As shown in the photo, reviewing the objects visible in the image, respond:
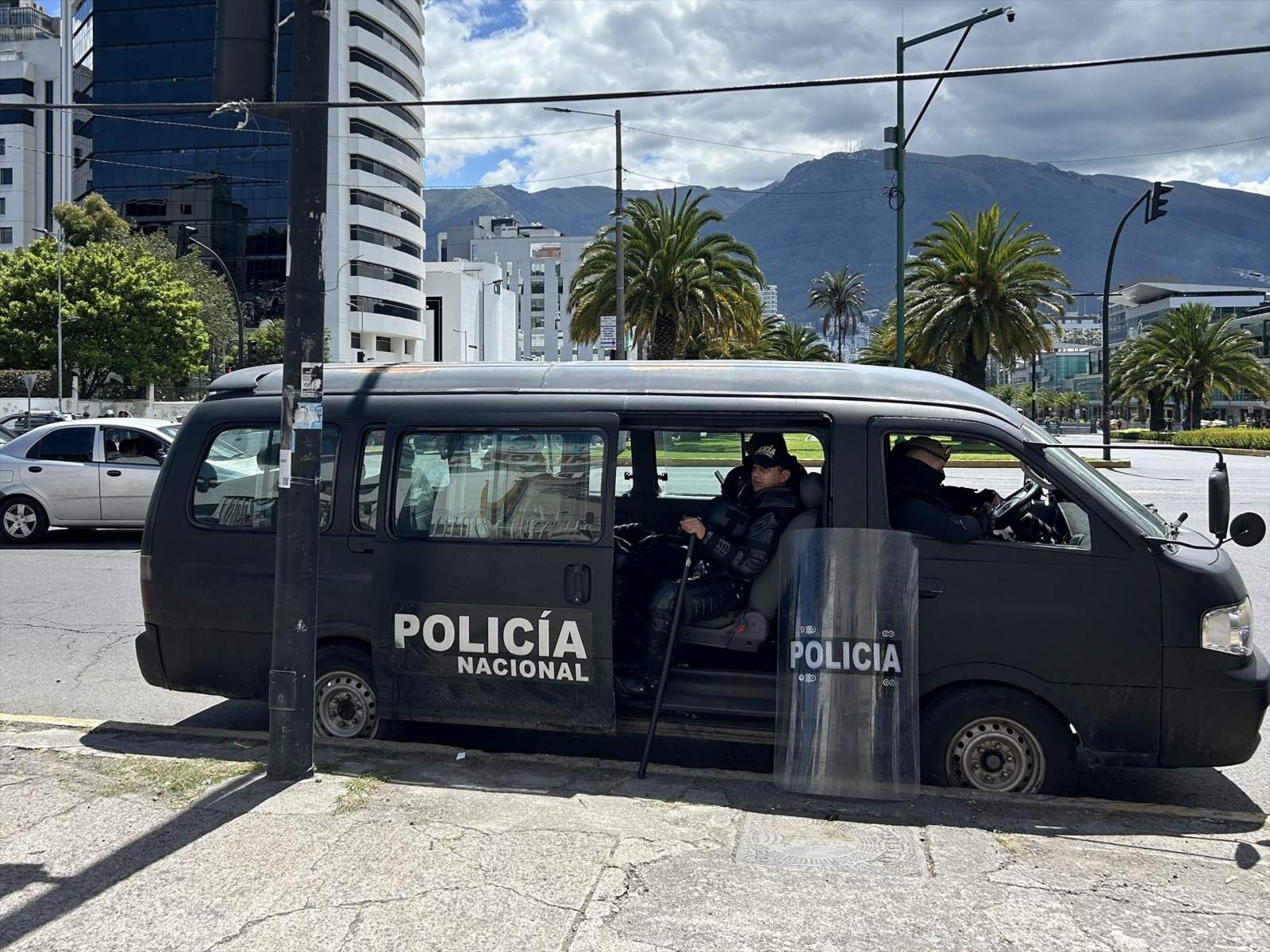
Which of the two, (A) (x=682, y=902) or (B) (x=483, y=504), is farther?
(B) (x=483, y=504)

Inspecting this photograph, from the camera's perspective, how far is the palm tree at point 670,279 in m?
33.1

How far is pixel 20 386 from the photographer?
159 ft

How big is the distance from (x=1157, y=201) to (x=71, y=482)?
23138mm

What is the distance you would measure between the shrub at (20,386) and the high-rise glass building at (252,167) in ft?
109

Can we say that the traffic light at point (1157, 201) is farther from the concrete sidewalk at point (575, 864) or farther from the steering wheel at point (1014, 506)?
the concrete sidewalk at point (575, 864)

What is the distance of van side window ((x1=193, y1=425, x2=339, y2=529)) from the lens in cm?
573

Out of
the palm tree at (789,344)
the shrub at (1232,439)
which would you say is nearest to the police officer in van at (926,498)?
the shrub at (1232,439)

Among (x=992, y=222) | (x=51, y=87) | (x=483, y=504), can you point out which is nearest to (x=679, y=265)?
(x=992, y=222)

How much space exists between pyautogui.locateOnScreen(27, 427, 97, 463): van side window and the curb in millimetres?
8606

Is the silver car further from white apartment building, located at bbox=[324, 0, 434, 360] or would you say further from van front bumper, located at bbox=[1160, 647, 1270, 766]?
white apartment building, located at bbox=[324, 0, 434, 360]

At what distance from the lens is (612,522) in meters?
5.18

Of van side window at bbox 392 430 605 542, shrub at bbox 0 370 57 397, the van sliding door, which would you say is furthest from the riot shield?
shrub at bbox 0 370 57 397

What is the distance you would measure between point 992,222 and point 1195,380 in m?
30.0

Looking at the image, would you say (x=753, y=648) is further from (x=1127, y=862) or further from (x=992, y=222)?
(x=992, y=222)
